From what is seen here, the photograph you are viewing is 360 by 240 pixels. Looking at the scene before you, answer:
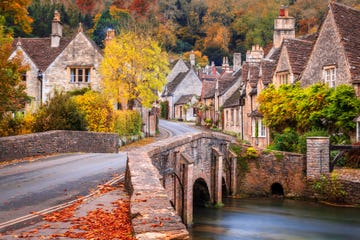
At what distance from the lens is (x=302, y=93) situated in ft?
116

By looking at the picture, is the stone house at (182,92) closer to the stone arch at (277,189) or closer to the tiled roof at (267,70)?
the tiled roof at (267,70)

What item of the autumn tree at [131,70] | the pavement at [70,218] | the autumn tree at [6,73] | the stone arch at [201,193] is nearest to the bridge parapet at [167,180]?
the stone arch at [201,193]

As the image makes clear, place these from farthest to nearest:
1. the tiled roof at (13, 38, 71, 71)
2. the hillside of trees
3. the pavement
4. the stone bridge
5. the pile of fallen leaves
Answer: the hillside of trees → the tiled roof at (13, 38, 71, 71) → the pavement → the pile of fallen leaves → the stone bridge

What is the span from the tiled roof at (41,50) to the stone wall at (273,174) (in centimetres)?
2484

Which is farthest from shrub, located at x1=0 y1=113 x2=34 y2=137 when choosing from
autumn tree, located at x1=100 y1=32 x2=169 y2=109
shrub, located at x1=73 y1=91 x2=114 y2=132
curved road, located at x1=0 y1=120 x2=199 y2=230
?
autumn tree, located at x1=100 y1=32 x2=169 y2=109

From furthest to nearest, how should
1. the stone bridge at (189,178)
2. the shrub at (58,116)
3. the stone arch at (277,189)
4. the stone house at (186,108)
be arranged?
1. the stone house at (186,108)
2. the stone arch at (277,189)
3. the shrub at (58,116)
4. the stone bridge at (189,178)

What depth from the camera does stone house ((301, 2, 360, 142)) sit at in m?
33.0

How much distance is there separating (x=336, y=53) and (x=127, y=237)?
1135 inches

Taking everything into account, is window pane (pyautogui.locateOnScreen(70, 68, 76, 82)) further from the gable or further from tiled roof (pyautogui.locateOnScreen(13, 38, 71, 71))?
the gable

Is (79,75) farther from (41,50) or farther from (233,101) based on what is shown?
(233,101)

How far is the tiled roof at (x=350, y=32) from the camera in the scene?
3275cm

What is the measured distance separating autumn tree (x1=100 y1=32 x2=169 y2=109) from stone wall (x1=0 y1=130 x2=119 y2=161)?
49.9 feet

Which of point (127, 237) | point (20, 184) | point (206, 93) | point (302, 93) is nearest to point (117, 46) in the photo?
point (302, 93)

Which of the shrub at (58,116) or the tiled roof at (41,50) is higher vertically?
the tiled roof at (41,50)
